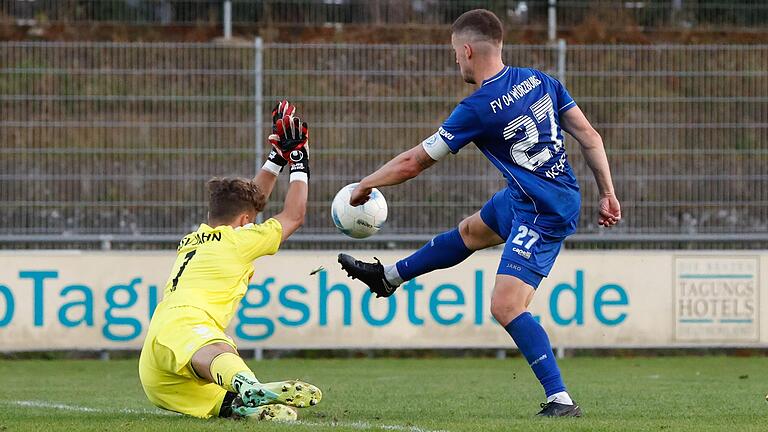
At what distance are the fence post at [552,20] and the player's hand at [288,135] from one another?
31.2ft

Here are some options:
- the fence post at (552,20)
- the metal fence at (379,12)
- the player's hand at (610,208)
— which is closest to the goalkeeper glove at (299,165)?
the player's hand at (610,208)

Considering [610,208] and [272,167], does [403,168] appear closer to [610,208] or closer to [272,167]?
[272,167]

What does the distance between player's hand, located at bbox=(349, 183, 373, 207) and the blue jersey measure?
522 mm

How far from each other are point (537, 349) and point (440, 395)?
2346mm

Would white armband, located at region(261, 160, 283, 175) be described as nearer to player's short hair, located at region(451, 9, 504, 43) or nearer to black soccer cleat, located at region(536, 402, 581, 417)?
player's short hair, located at region(451, 9, 504, 43)

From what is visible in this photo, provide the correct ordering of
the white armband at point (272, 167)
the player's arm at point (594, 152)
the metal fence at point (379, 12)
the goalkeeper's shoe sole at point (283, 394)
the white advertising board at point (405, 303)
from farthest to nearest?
1. the metal fence at point (379, 12)
2. the white advertising board at point (405, 303)
3. the white armband at point (272, 167)
4. the player's arm at point (594, 152)
5. the goalkeeper's shoe sole at point (283, 394)

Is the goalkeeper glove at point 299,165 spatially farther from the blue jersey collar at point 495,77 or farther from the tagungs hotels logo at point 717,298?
the tagungs hotels logo at point 717,298

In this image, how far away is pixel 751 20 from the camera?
16.7m

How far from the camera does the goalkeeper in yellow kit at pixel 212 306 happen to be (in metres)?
6.44

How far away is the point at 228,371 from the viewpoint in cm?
623

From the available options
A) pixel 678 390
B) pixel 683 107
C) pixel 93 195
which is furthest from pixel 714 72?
pixel 93 195

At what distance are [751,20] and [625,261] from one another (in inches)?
199

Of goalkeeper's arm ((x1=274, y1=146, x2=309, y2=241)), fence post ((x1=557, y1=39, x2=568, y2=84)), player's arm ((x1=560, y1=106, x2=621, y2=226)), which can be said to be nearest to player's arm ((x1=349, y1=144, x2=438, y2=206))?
goalkeeper's arm ((x1=274, y1=146, x2=309, y2=241))

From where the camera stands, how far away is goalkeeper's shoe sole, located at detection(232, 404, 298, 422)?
6629 mm
